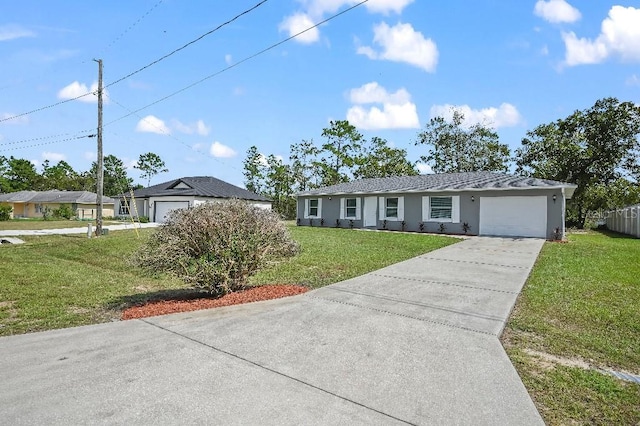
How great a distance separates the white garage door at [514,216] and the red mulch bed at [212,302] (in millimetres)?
14102

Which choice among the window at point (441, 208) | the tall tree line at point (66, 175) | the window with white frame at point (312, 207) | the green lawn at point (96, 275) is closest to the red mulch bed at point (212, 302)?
the green lawn at point (96, 275)

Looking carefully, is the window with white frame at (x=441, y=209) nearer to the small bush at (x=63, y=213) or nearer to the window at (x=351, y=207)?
the window at (x=351, y=207)

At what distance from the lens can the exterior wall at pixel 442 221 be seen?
54.2 feet

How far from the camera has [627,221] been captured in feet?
71.3

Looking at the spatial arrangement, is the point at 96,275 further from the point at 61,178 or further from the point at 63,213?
the point at 61,178

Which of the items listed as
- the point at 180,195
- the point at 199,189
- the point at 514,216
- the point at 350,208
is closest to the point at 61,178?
the point at 199,189

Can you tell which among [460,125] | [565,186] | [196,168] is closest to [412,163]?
[460,125]

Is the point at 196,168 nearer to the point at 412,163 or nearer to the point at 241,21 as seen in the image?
the point at 412,163

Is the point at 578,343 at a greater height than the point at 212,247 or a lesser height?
lesser

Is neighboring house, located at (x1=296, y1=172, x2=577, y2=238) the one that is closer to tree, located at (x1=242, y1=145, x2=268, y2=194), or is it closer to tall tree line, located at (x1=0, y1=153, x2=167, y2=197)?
tree, located at (x1=242, y1=145, x2=268, y2=194)

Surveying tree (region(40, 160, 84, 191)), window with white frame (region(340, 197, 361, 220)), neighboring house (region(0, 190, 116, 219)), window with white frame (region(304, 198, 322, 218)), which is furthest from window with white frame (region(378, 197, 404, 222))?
tree (region(40, 160, 84, 191))

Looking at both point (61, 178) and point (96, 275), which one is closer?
point (96, 275)

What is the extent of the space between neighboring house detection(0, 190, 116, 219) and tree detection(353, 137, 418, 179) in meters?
29.7

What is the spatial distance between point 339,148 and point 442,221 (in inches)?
945
